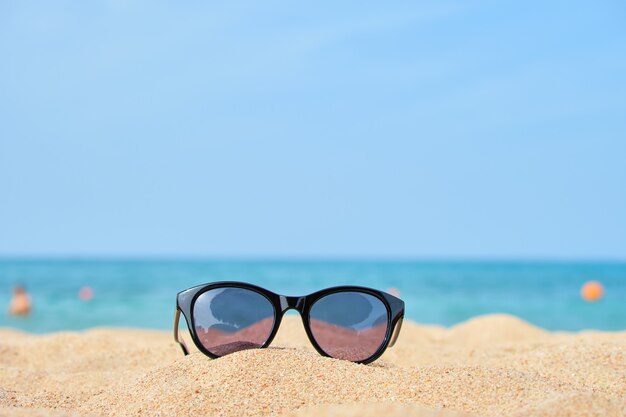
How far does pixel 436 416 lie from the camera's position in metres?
2.23

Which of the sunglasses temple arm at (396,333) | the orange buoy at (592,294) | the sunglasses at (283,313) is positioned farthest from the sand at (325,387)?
the orange buoy at (592,294)

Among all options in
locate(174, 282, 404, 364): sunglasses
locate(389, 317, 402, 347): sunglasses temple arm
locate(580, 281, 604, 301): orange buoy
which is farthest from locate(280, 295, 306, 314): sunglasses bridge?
locate(580, 281, 604, 301): orange buoy

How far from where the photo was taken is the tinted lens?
364 centimetres

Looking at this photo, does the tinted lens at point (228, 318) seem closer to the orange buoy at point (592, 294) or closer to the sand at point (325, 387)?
the sand at point (325, 387)

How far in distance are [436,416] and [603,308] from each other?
2386 cm

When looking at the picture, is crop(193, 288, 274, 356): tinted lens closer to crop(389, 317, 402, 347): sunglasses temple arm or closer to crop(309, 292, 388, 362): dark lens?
crop(309, 292, 388, 362): dark lens

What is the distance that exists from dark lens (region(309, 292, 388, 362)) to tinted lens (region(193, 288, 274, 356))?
0.30m

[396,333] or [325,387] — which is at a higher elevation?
[396,333]

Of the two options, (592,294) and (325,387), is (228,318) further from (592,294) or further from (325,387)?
(592,294)

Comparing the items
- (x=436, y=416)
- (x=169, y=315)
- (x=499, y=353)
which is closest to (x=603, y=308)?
(x=169, y=315)

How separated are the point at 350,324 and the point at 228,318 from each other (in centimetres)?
69

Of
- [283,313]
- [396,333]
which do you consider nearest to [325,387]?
[283,313]

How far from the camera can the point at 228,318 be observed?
3.64 m

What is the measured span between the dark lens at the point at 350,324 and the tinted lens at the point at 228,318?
30 cm
